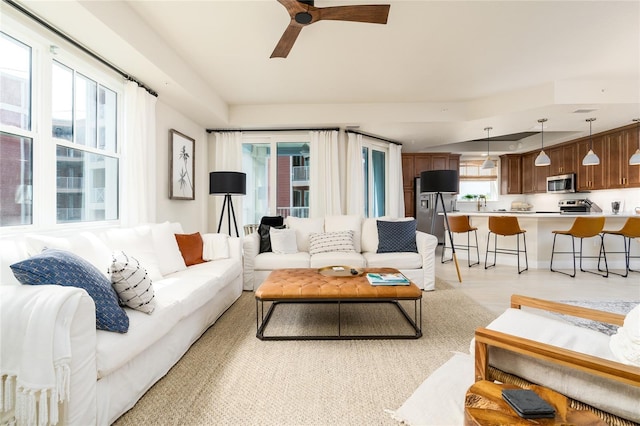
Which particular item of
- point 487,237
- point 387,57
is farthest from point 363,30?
point 487,237

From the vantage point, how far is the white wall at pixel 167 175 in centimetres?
382

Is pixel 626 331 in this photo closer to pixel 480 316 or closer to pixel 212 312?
pixel 480 316

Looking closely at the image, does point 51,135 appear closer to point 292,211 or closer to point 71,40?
point 71,40

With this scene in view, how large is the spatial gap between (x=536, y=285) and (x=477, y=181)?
512 cm

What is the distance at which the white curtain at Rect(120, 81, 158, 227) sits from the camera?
125 inches

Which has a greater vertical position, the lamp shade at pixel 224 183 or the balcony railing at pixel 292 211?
the lamp shade at pixel 224 183

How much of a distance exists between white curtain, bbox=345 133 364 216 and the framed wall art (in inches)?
103

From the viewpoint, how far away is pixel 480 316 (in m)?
2.78

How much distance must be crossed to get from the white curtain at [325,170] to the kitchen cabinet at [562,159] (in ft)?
16.8

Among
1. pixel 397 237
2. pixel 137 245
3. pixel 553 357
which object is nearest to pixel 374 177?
pixel 397 237

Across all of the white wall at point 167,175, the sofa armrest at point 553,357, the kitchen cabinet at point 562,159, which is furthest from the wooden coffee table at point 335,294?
the kitchen cabinet at point 562,159

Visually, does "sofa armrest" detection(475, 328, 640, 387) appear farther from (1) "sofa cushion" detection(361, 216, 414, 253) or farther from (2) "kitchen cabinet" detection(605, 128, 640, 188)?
(2) "kitchen cabinet" detection(605, 128, 640, 188)

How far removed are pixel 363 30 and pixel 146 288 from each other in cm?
289

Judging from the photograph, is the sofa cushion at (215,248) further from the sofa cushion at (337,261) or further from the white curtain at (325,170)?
the white curtain at (325,170)
